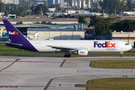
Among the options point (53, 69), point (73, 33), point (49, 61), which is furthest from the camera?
point (73, 33)

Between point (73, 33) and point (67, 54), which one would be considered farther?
point (73, 33)

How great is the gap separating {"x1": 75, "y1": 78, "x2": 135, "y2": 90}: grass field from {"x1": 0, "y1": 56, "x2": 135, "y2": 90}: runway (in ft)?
5.21

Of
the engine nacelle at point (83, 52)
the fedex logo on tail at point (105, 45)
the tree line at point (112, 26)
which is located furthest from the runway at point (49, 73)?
the tree line at point (112, 26)

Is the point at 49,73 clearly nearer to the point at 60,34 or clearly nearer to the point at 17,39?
the point at 17,39

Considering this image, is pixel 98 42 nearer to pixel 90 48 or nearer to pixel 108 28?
pixel 90 48

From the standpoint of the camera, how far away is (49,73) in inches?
1751

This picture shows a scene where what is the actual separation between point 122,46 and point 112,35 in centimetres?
2655

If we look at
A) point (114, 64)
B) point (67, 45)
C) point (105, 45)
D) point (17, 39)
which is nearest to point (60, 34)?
point (67, 45)

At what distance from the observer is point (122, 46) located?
2414 inches

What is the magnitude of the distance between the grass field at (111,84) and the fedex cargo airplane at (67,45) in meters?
22.2

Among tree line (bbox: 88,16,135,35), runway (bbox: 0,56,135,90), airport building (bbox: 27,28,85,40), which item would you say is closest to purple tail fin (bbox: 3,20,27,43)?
runway (bbox: 0,56,135,90)

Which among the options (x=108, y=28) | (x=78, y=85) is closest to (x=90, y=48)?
(x=78, y=85)

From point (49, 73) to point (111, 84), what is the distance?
11.8 m

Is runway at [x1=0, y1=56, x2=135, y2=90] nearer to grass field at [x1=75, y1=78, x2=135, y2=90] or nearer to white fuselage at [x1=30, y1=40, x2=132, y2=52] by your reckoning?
grass field at [x1=75, y1=78, x2=135, y2=90]
